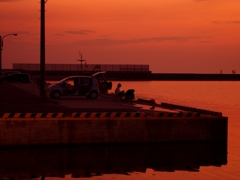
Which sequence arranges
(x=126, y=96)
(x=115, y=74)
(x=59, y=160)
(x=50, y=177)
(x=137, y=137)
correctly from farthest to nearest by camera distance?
(x=115, y=74)
(x=126, y=96)
(x=137, y=137)
(x=59, y=160)
(x=50, y=177)

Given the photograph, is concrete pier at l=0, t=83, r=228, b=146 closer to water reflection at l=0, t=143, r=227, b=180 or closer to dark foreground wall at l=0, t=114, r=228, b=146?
dark foreground wall at l=0, t=114, r=228, b=146

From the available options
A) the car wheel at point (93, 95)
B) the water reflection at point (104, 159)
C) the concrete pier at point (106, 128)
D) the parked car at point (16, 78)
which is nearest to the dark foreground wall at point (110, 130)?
the concrete pier at point (106, 128)

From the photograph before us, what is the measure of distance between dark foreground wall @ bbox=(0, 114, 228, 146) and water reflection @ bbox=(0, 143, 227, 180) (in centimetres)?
34

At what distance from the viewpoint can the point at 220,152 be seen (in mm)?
30703

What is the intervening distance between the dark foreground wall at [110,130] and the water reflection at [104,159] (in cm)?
34

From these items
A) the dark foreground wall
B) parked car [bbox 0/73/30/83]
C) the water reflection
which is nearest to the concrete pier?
the dark foreground wall

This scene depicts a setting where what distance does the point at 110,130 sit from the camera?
2900 cm

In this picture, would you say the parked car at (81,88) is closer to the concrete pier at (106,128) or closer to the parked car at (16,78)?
the concrete pier at (106,128)

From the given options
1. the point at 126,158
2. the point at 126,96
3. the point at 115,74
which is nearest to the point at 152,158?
the point at 126,158

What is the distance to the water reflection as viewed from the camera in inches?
1014

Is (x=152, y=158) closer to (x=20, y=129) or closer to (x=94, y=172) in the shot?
(x=94, y=172)

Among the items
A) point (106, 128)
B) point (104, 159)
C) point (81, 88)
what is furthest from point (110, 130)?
point (81, 88)

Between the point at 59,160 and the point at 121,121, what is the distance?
3347mm

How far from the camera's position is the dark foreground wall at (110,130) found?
91.2 ft
